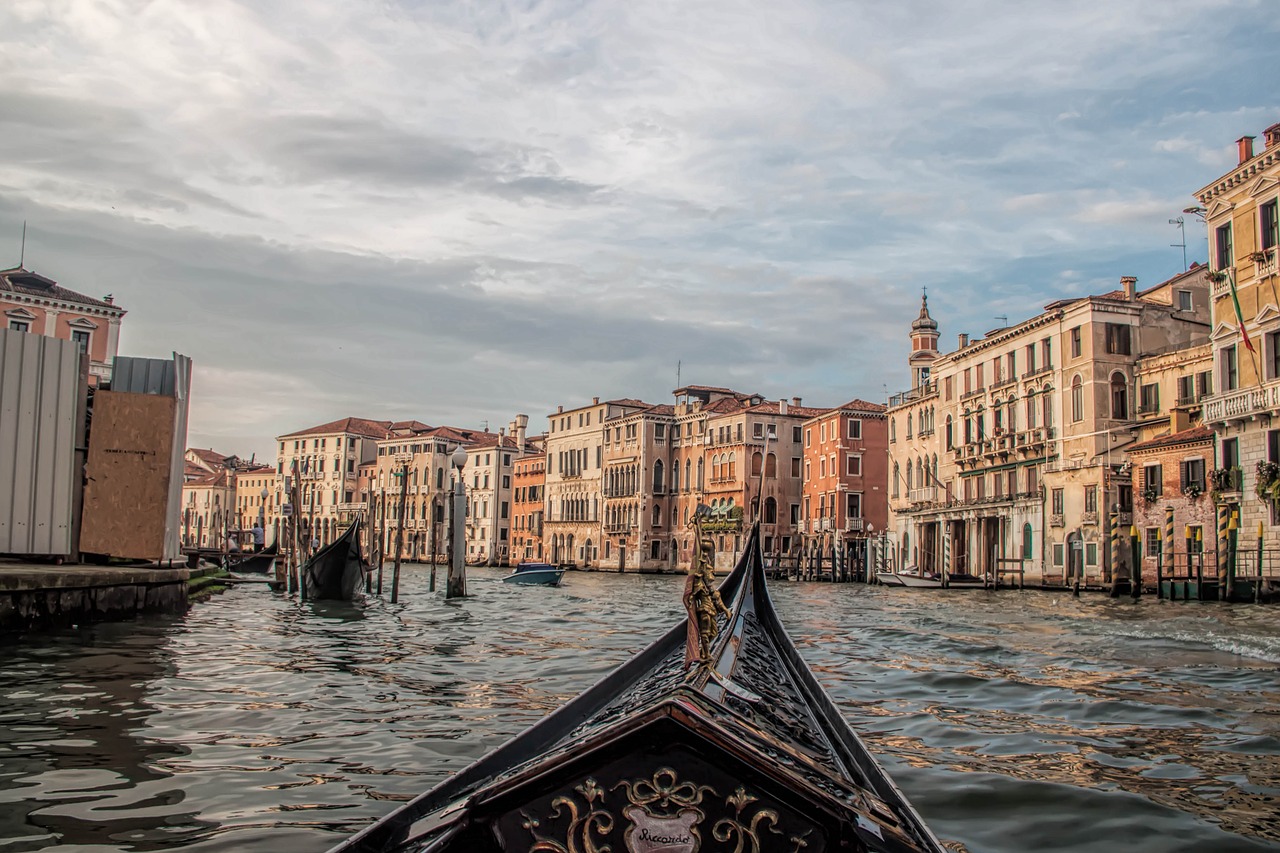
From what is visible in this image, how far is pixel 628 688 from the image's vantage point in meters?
3.28

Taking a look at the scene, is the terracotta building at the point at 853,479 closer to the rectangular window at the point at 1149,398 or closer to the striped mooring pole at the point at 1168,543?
the rectangular window at the point at 1149,398

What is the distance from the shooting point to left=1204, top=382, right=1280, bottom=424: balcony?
Answer: 17875mm

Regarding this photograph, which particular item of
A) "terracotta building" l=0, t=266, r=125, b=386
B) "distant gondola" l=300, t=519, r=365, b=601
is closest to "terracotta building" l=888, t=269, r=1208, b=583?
"distant gondola" l=300, t=519, r=365, b=601

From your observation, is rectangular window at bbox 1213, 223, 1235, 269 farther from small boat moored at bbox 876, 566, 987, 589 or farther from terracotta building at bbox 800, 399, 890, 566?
terracotta building at bbox 800, 399, 890, 566

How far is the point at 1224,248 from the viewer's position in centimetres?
1991

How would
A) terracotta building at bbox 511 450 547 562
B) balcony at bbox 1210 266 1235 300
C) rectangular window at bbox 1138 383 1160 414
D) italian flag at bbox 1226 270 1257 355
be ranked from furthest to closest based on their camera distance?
terracotta building at bbox 511 450 547 562
rectangular window at bbox 1138 383 1160 414
balcony at bbox 1210 266 1235 300
italian flag at bbox 1226 270 1257 355

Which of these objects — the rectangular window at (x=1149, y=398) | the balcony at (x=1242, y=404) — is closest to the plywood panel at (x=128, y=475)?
→ the balcony at (x=1242, y=404)

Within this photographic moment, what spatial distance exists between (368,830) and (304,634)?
8.38 metres

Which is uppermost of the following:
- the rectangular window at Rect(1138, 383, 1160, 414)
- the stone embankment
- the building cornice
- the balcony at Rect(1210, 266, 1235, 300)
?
the building cornice

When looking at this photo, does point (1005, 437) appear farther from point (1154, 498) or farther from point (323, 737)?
point (323, 737)

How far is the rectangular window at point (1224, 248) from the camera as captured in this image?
19.7 meters

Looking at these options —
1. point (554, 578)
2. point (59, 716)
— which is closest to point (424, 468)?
point (554, 578)

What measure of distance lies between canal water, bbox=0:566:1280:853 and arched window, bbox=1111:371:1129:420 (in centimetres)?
1551

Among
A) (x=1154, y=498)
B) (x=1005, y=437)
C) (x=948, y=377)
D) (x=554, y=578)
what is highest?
(x=948, y=377)
